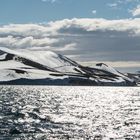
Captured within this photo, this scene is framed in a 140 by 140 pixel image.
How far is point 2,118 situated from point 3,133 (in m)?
27.1

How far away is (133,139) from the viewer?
7969 cm

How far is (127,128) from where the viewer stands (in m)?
95.1

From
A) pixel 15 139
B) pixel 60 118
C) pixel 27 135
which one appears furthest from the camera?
pixel 60 118

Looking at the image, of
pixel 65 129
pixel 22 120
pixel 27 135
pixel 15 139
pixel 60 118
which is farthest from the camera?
pixel 60 118

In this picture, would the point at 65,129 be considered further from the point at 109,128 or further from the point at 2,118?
the point at 2,118

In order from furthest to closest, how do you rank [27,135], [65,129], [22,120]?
1. [22,120]
2. [65,129]
3. [27,135]

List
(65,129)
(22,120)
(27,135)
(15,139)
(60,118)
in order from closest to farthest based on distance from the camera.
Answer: (15,139)
(27,135)
(65,129)
(22,120)
(60,118)

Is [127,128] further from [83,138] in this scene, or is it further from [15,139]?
[15,139]

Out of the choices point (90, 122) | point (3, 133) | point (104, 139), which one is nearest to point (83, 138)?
point (104, 139)

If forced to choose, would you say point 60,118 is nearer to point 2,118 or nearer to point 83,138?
point 2,118

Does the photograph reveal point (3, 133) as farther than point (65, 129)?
No

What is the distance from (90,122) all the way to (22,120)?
1539 centimetres

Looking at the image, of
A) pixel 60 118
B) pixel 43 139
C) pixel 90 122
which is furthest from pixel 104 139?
pixel 60 118

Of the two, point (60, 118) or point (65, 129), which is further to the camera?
point (60, 118)
